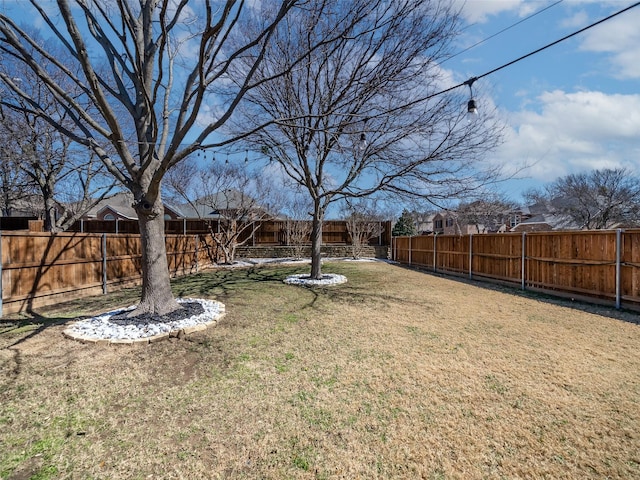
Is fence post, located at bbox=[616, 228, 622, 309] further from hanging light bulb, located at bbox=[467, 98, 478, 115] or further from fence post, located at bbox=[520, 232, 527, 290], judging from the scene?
hanging light bulb, located at bbox=[467, 98, 478, 115]

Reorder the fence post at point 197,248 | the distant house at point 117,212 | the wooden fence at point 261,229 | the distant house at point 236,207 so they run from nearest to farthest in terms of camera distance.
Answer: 1. the fence post at point 197,248
2. the distant house at point 236,207
3. the wooden fence at point 261,229
4. the distant house at point 117,212

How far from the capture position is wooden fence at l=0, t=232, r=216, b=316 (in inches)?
204

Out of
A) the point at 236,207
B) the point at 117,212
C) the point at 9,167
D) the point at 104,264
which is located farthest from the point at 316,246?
the point at 117,212

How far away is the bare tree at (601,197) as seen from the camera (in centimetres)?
2055

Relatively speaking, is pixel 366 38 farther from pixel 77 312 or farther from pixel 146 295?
pixel 77 312

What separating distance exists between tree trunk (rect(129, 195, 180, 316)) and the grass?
0.96 meters

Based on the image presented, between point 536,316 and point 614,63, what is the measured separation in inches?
163

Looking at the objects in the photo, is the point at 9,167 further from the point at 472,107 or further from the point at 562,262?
the point at 562,262

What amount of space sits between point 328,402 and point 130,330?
294cm

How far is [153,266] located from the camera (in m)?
4.67

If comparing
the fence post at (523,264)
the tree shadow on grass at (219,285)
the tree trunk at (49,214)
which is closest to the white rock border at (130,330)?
the tree shadow on grass at (219,285)

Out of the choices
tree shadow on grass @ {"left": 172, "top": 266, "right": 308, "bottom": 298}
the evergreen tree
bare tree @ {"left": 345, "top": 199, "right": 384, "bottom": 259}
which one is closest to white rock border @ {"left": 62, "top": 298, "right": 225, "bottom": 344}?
tree shadow on grass @ {"left": 172, "top": 266, "right": 308, "bottom": 298}

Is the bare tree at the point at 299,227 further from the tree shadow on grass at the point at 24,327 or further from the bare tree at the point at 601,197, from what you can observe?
the bare tree at the point at 601,197

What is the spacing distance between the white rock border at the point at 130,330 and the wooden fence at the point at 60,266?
179 cm
